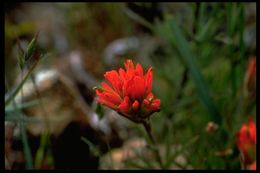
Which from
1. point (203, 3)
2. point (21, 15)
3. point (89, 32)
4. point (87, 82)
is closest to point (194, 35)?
point (203, 3)

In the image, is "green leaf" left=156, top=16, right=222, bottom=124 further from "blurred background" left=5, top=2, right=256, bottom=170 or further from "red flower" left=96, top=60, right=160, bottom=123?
"red flower" left=96, top=60, right=160, bottom=123

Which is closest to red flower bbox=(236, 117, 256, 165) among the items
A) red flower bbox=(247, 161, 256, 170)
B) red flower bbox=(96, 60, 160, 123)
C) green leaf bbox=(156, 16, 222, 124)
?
red flower bbox=(247, 161, 256, 170)

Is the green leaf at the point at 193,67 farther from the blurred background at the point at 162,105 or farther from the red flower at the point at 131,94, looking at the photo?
the red flower at the point at 131,94

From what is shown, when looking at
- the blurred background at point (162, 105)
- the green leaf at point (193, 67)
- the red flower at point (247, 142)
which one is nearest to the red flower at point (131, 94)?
the blurred background at point (162, 105)

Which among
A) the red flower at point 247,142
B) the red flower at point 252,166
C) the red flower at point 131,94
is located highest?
the red flower at point 131,94

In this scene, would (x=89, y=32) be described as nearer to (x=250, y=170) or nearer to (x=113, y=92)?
(x=250, y=170)

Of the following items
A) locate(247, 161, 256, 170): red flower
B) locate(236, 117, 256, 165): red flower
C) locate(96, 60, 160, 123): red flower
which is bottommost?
locate(247, 161, 256, 170): red flower
